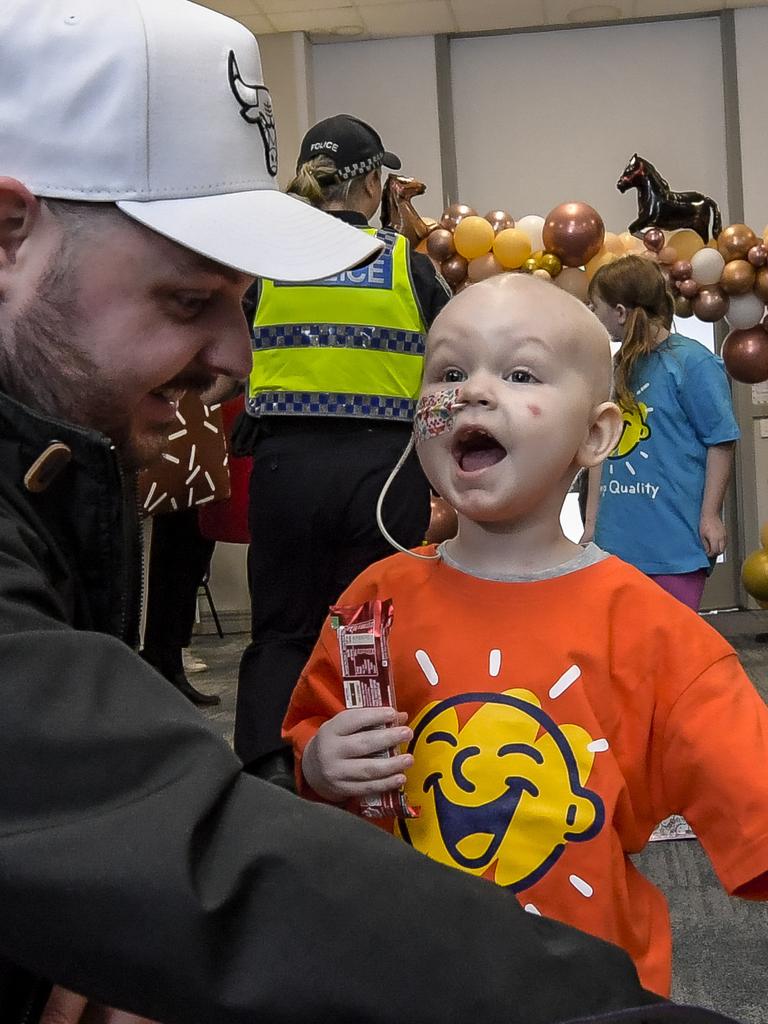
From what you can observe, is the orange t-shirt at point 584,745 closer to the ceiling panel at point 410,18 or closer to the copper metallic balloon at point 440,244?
the copper metallic balloon at point 440,244

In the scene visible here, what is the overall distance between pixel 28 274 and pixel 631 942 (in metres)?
0.79

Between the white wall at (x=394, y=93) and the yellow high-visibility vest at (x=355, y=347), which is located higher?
the white wall at (x=394, y=93)

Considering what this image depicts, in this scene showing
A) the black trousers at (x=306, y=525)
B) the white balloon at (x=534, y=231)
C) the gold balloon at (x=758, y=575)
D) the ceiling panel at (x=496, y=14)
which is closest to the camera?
the black trousers at (x=306, y=525)

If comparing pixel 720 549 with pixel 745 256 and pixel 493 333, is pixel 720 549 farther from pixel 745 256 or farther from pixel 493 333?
pixel 493 333

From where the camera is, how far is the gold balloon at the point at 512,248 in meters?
4.23

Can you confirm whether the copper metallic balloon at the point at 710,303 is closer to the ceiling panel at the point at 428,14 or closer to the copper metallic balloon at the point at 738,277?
the copper metallic balloon at the point at 738,277

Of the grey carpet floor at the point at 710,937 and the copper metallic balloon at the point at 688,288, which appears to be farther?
the copper metallic balloon at the point at 688,288

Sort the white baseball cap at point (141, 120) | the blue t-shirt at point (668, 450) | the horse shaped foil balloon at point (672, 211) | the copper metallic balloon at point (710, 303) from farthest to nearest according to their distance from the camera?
the horse shaped foil balloon at point (672, 211) → the copper metallic balloon at point (710, 303) → the blue t-shirt at point (668, 450) → the white baseball cap at point (141, 120)

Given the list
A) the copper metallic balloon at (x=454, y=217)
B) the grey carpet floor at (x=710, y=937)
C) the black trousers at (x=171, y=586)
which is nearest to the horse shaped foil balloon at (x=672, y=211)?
the copper metallic balloon at (x=454, y=217)

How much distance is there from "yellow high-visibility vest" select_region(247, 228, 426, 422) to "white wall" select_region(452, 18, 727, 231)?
15.5 feet

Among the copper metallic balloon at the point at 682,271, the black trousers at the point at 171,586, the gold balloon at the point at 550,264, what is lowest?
the black trousers at the point at 171,586

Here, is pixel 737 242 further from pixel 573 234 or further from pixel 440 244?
pixel 440 244

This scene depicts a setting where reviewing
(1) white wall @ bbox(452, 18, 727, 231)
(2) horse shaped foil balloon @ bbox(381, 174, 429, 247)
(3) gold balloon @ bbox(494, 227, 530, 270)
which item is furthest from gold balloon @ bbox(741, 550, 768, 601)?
(1) white wall @ bbox(452, 18, 727, 231)

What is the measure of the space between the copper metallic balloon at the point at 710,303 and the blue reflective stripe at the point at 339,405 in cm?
217
